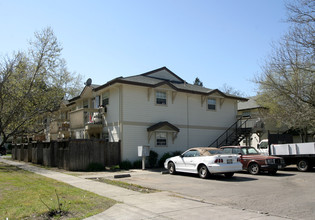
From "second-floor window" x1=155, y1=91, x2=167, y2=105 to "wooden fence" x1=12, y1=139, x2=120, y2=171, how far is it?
4.69m

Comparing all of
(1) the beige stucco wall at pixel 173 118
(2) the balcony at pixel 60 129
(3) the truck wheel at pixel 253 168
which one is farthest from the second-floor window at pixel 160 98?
(2) the balcony at pixel 60 129

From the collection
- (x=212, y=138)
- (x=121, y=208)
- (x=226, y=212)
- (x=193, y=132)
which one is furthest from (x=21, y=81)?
(x=226, y=212)

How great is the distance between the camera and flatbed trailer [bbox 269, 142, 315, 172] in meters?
16.7

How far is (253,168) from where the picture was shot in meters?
15.9

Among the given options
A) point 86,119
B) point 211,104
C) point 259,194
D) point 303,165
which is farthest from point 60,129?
point 259,194

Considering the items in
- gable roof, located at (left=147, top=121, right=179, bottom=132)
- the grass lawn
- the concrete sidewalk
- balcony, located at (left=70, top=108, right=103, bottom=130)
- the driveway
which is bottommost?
the driveway

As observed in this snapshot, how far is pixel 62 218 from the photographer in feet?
21.8

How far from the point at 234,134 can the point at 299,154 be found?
382 inches

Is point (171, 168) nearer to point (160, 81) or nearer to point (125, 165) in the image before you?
point (125, 165)

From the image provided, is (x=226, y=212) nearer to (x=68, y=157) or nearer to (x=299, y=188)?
(x=299, y=188)

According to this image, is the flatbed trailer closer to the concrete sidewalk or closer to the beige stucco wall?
the beige stucco wall

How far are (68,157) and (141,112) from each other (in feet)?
19.9

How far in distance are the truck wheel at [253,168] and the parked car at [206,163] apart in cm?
194

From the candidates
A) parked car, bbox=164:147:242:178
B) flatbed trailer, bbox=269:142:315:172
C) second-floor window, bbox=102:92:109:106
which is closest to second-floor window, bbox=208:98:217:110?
flatbed trailer, bbox=269:142:315:172
